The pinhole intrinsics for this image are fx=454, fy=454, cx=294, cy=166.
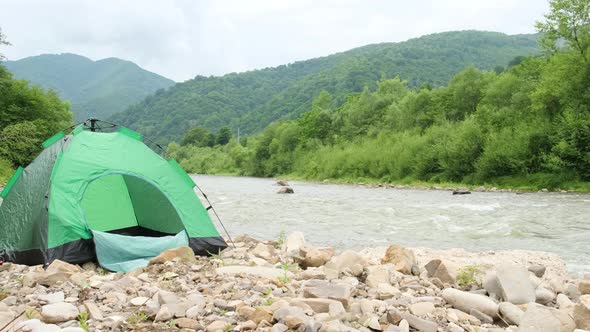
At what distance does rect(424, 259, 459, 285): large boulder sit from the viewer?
566 cm

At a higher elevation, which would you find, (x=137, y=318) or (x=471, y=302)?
(x=137, y=318)

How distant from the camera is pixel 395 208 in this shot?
17.7 metres

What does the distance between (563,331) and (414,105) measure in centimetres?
4463

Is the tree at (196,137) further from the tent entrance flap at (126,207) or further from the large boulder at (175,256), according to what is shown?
the large boulder at (175,256)

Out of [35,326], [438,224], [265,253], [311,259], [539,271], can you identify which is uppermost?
[35,326]

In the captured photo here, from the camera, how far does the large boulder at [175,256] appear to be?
6305mm

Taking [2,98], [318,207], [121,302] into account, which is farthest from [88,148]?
[2,98]

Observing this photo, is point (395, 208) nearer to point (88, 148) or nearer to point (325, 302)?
point (88, 148)

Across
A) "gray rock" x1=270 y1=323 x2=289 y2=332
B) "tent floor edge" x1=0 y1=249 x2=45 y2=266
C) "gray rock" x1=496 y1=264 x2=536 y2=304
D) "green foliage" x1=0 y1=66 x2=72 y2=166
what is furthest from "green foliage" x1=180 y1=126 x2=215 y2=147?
"gray rock" x1=270 y1=323 x2=289 y2=332

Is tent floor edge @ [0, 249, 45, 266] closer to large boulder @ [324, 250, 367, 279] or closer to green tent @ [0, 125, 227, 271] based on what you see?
green tent @ [0, 125, 227, 271]

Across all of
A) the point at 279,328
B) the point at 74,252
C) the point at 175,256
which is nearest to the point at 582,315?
the point at 279,328

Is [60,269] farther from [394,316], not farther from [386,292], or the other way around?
[394,316]

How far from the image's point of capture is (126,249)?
278 inches

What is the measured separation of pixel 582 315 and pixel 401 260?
2707mm
